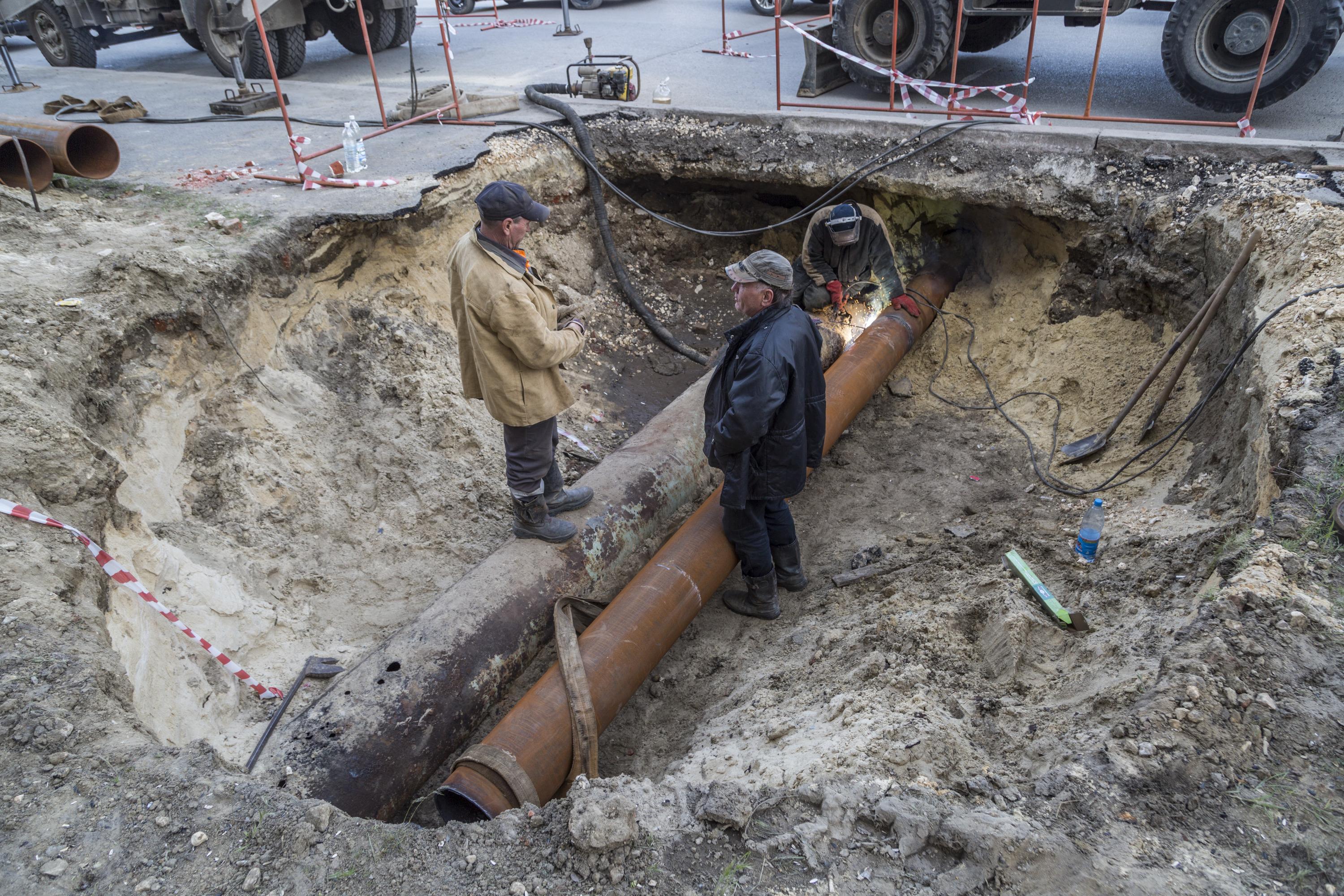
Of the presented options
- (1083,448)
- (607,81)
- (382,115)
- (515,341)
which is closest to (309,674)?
(515,341)

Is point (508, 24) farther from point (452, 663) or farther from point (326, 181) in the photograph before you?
point (452, 663)

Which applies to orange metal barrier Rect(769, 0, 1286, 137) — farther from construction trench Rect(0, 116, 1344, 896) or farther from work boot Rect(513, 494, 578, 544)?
work boot Rect(513, 494, 578, 544)

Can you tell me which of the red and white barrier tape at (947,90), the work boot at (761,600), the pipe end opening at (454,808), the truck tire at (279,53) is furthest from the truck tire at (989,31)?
the pipe end opening at (454,808)

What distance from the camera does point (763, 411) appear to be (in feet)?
10.6

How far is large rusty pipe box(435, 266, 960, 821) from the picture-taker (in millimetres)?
2760

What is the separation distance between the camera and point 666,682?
3.70 m

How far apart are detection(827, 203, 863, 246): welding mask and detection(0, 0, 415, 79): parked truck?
215 inches

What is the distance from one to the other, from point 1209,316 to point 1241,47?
9.25 ft

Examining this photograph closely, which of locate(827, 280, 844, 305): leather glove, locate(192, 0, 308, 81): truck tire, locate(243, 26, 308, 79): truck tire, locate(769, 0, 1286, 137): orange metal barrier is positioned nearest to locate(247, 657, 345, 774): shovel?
locate(827, 280, 844, 305): leather glove

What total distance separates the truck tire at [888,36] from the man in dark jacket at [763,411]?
14.4ft

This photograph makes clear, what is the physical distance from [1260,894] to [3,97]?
11.0m

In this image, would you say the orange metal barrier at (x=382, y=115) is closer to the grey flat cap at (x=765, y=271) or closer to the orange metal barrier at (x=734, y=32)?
the orange metal barrier at (x=734, y=32)

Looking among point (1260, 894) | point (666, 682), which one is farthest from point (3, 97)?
point (1260, 894)

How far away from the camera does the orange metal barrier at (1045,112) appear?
5281mm
